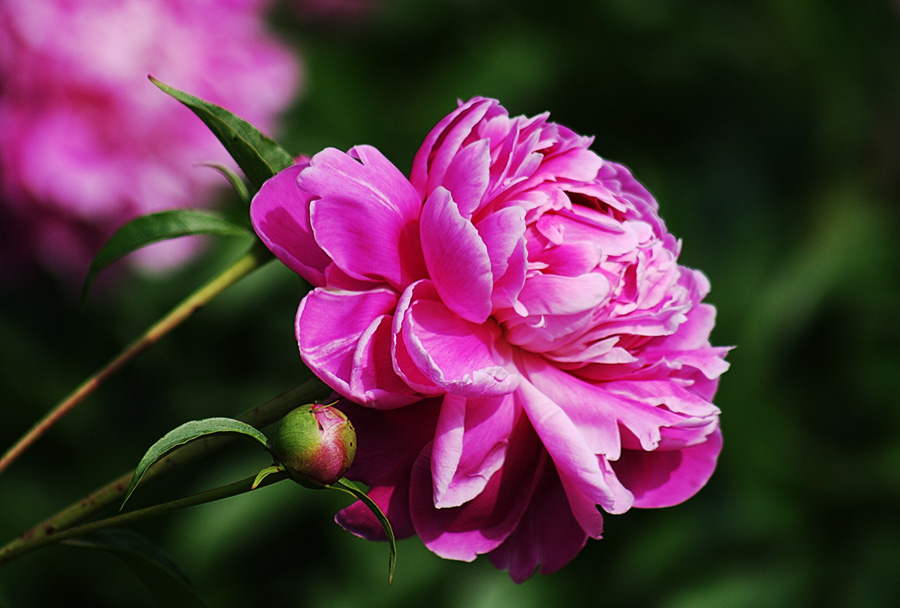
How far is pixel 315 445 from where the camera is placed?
41 cm

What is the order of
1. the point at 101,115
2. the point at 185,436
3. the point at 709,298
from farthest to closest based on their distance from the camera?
1. the point at 709,298
2. the point at 101,115
3. the point at 185,436

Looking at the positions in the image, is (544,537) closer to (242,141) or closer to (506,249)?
(506,249)

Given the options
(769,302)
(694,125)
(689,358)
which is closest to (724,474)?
(769,302)

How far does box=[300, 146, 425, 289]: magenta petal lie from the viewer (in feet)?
1.51

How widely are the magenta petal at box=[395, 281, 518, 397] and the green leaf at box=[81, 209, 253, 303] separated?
0.41ft

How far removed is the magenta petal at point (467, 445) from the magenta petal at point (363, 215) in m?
0.08

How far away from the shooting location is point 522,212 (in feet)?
1.53

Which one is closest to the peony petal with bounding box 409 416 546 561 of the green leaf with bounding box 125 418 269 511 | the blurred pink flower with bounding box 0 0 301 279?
the green leaf with bounding box 125 418 269 511

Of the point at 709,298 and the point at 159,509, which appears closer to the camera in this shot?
the point at 159,509

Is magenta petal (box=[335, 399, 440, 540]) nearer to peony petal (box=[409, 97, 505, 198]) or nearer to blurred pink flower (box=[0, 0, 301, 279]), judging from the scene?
peony petal (box=[409, 97, 505, 198])

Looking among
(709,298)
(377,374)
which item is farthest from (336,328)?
(709,298)

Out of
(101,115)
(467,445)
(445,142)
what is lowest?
(101,115)

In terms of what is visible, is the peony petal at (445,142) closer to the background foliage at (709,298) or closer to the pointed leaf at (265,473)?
the pointed leaf at (265,473)

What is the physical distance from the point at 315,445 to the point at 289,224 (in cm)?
13
